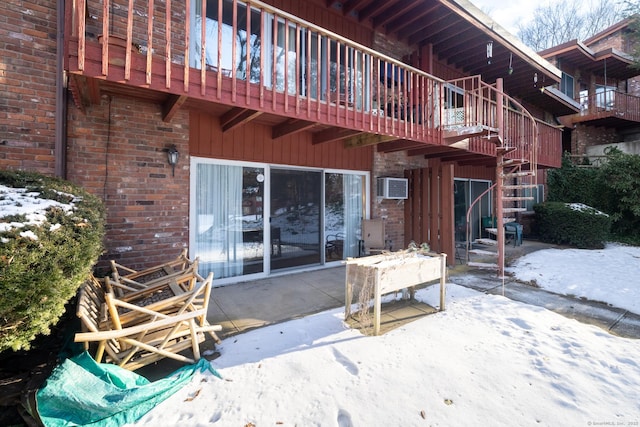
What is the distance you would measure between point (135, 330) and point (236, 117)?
3051mm

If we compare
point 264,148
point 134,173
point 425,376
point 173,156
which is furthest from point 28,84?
point 425,376

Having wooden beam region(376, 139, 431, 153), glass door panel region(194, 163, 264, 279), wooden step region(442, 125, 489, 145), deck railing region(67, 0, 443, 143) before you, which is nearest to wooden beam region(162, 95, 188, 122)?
deck railing region(67, 0, 443, 143)

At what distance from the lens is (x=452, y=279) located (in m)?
5.40

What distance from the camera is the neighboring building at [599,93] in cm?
1258

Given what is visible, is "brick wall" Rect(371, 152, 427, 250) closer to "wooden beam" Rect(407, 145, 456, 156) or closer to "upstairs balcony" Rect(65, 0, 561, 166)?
"wooden beam" Rect(407, 145, 456, 156)

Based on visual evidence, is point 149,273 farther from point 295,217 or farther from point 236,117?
point 295,217

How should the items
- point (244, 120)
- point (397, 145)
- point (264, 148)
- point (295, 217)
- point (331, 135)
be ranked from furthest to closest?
point (397, 145)
point (295, 217)
point (331, 135)
point (264, 148)
point (244, 120)

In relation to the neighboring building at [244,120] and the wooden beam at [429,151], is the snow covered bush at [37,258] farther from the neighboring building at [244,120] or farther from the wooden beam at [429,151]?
the wooden beam at [429,151]

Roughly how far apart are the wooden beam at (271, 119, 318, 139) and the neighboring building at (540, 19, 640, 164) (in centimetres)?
1348

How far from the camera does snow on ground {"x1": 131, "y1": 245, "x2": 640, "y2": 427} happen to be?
6.76ft

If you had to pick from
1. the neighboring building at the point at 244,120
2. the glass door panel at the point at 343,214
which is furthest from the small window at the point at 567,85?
the glass door panel at the point at 343,214

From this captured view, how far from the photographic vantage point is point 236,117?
430cm

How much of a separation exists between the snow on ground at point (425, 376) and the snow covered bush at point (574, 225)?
7082 millimetres

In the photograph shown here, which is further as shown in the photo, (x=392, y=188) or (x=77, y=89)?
(x=392, y=188)
